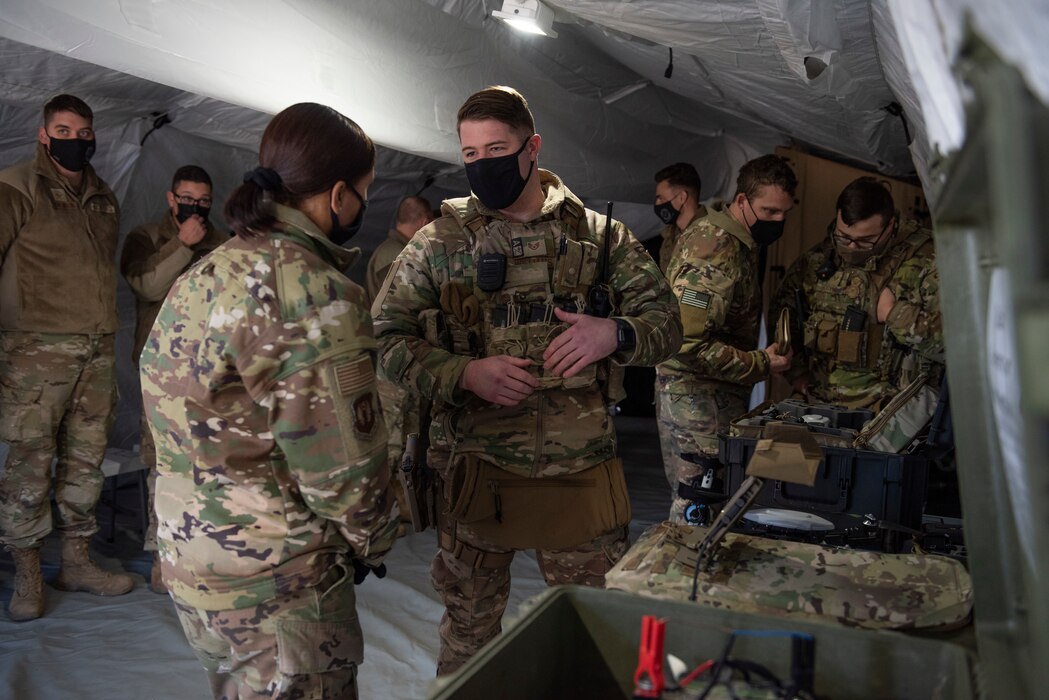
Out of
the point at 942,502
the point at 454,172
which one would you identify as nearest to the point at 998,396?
the point at 942,502

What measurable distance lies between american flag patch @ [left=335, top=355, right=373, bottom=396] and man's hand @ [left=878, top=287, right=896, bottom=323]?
258cm

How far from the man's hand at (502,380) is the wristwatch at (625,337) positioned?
237 millimetres

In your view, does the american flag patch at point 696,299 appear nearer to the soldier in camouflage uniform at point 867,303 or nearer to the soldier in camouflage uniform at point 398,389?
the soldier in camouflage uniform at point 867,303

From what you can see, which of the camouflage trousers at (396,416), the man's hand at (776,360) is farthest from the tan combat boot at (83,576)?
the man's hand at (776,360)

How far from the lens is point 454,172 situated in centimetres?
632

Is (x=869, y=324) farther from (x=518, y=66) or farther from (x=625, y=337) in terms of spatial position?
(x=518, y=66)

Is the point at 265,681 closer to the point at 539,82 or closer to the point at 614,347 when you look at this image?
the point at 614,347

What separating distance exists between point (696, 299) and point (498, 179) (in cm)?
154

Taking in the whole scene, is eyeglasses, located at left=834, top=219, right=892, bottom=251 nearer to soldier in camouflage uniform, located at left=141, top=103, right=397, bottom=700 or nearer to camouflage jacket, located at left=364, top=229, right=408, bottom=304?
soldier in camouflage uniform, located at left=141, top=103, right=397, bottom=700

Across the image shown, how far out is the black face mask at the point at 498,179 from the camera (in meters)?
2.31

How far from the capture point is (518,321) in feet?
7.79

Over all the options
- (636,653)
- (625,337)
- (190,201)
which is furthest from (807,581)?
(190,201)

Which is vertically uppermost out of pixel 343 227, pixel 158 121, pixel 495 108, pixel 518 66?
pixel 518 66

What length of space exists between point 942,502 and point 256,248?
1694 millimetres
